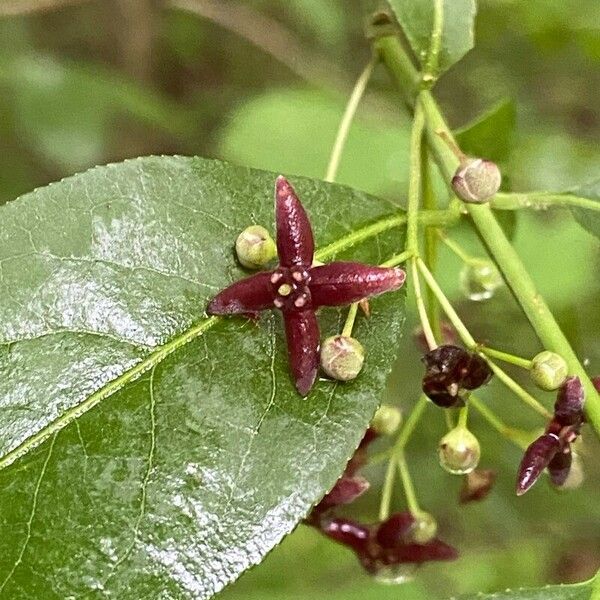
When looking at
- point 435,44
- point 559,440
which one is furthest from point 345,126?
point 559,440

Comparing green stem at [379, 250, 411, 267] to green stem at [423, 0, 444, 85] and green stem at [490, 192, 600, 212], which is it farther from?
green stem at [423, 0, 444, 85]

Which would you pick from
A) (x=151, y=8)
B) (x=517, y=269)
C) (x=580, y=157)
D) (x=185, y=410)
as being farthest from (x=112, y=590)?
(x=151, y=8)

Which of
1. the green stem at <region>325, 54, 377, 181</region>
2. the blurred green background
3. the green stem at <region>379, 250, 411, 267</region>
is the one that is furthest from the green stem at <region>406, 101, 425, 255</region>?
the blurred green background

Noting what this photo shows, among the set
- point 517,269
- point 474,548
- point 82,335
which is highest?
point 474,548

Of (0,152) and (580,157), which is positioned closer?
(580,157)

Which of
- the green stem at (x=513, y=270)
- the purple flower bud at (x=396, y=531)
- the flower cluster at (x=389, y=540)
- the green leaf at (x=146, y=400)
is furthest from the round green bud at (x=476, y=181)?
the purple flower bud at (x=396, y=531)

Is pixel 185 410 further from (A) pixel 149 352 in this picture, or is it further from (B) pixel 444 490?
(B) pixel 444 490
